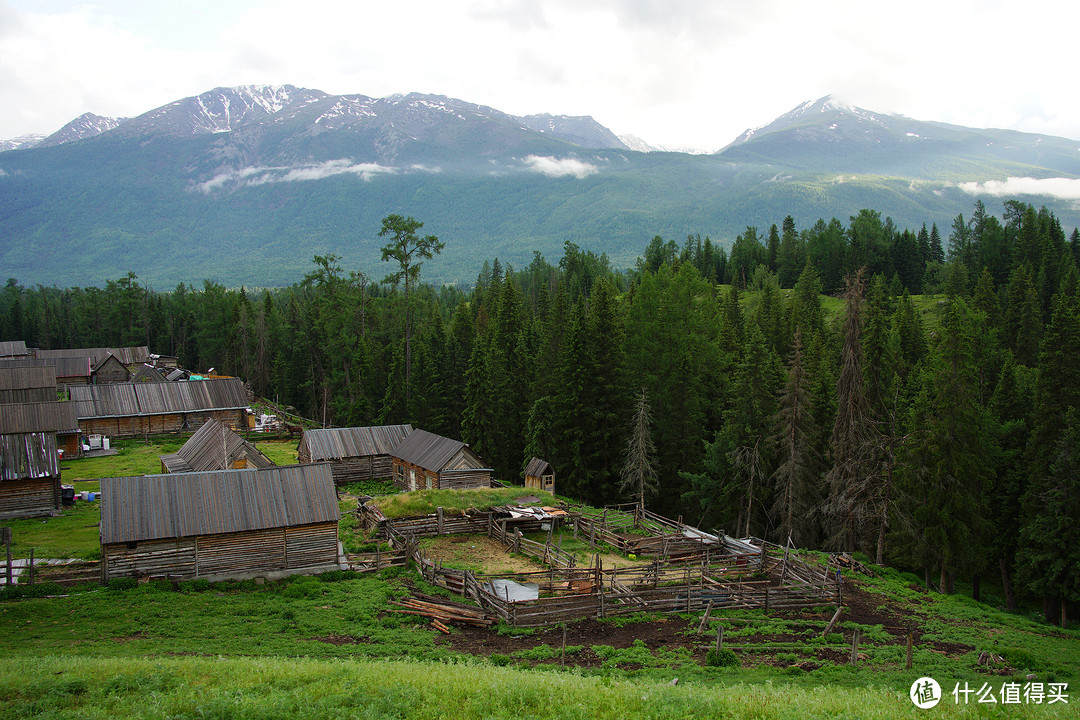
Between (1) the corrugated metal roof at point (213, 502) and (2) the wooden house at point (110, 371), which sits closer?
(1) the corrugated metal roof at point (213, 502)

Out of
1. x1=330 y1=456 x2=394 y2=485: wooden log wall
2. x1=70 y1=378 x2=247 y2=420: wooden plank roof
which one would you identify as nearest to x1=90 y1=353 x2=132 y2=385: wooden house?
x1=70 y1=378 x2=247 y2=420: wooden plank roof

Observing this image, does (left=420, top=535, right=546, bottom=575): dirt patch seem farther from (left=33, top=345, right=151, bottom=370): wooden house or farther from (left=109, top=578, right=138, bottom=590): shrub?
(left=33, top=345, right=151, bottom=370): wooden house

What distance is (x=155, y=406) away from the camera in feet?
204

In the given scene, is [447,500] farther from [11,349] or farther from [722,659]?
[11,349]

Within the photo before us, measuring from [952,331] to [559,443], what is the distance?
25.3 m

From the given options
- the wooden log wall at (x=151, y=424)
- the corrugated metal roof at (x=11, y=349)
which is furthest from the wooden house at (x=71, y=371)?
the wooden log wall at (x=151, y=424)

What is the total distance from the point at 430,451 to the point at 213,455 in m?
14.0

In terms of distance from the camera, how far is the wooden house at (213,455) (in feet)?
133

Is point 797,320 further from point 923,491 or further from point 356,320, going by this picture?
point 356,320

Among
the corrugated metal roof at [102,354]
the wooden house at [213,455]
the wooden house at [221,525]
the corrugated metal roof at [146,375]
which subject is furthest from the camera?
the corrugated metal roof at [102,354]

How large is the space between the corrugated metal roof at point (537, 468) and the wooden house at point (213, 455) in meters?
18.1

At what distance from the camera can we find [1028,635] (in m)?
24.0

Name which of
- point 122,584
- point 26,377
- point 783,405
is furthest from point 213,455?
point 783,405

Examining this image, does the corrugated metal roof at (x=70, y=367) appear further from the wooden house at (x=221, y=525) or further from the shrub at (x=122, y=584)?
the shrub at (x=122, y=584)
